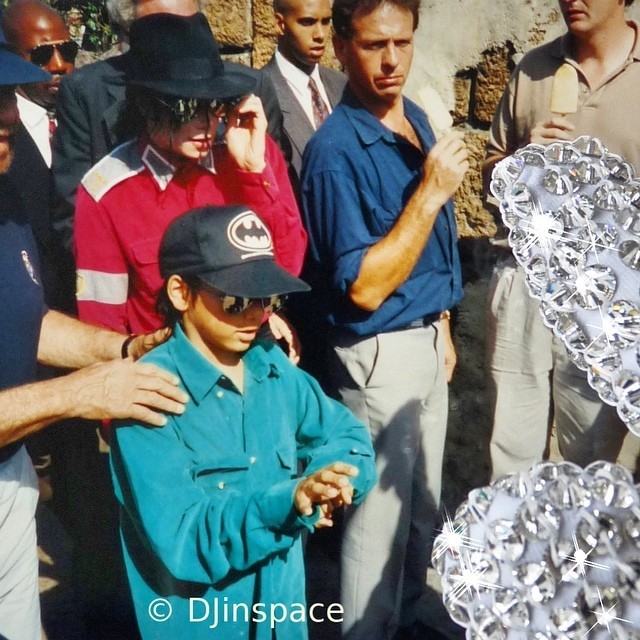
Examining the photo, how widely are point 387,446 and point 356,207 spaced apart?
0.55 metres

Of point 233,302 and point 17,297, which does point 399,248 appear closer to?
point 233,302

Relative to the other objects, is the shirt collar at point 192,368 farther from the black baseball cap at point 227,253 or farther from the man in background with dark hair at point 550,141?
the man in background with dark hair at point 550,141

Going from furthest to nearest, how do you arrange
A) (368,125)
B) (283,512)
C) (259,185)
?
(368,125) → (259,185) → (283,512)

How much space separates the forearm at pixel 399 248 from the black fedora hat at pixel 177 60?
421mm

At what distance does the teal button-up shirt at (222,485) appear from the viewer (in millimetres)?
1677

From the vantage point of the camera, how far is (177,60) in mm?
1828

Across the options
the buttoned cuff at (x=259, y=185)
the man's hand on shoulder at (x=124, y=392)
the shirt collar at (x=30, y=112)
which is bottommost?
the man's hand on shoulder at (x=124, y=392)

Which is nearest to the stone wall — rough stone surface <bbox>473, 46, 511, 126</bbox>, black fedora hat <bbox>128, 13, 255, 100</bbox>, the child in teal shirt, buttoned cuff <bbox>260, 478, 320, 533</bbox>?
rough stone surface <bbox>473, 46, 511, 126</bbox>

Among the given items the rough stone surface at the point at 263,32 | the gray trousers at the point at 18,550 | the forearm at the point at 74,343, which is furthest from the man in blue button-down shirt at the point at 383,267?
the gray trousers at the point at 18,550

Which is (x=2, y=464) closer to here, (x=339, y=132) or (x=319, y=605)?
(x=319, y=605)

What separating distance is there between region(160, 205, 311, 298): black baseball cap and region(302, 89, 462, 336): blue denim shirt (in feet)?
0.66

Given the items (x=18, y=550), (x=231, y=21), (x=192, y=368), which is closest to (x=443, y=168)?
(x=231, y=21)

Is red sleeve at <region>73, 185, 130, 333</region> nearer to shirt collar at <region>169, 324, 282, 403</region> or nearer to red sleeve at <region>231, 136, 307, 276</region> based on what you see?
shirt collar at <region>169, 324, 282, 403</region>

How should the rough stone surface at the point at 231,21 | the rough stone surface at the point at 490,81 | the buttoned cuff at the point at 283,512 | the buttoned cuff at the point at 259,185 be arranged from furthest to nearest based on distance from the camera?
the rough stone surface at the point at 490,81, the rough stone surface at the point at 231,21, the buttoned cuff at the point at 259,185, the buttoned cuff at the point at 283,512
